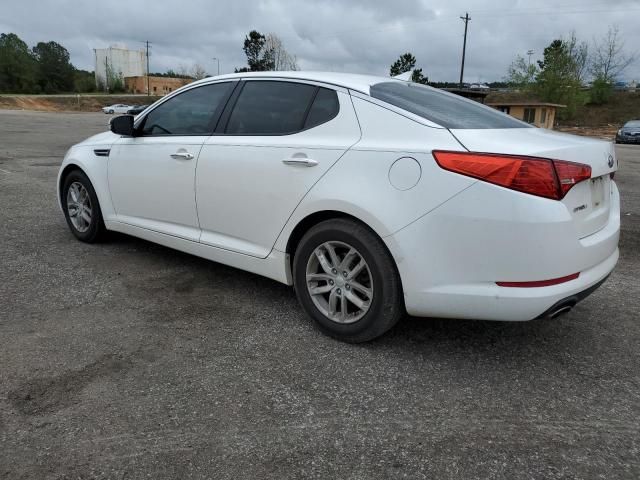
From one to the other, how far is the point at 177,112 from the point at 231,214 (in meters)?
1.16

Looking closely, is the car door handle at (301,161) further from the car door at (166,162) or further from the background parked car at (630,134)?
the background parked car at (630,134)

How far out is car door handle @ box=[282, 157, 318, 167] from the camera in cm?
324

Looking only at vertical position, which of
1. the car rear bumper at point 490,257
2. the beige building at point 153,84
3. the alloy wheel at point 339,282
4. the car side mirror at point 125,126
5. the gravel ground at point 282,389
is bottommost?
the gravel ground at point 282,389

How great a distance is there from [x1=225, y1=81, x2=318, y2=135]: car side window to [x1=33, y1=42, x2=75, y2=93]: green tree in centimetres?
10938

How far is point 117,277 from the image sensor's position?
436cm

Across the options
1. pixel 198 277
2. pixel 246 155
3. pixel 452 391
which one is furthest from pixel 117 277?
pixel 452 391

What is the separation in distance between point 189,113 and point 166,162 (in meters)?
0.42

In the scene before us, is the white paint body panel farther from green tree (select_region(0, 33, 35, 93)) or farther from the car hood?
green tree (select_region(0, 33, 35, 93))

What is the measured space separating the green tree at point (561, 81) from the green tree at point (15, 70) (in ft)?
272

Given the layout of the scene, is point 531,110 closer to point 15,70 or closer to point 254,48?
point 254,48

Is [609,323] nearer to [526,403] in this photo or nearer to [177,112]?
[526,403]

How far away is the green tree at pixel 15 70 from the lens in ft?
306

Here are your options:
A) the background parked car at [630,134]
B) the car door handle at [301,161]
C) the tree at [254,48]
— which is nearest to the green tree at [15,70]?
the tree at [254,48]

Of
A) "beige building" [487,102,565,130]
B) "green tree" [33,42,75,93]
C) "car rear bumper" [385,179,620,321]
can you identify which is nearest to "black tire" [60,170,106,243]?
"car rear bumper" [385,179,620,321]
